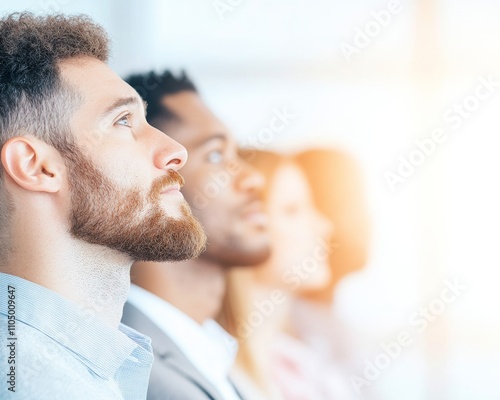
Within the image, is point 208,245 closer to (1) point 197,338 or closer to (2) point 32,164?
(1) point 197,338

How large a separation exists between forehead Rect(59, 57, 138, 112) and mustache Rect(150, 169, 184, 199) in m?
0.19

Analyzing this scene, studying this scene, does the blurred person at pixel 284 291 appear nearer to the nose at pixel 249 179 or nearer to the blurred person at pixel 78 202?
the nose at pixel 249 179

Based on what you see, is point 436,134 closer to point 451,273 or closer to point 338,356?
point 451,273

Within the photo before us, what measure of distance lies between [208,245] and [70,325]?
71 cm

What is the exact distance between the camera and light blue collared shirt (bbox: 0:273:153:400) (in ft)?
3.85

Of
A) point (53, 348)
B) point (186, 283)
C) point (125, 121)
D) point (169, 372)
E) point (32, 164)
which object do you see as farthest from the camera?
point (186, 283)

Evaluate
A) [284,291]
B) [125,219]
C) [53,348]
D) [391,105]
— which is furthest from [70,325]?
[391,105]

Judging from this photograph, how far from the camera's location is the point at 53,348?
3.98 ft

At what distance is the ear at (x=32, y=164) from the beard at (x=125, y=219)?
0.03m

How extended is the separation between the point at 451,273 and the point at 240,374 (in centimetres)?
70

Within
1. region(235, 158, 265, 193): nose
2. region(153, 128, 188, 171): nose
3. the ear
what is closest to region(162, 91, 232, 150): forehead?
region(235, 158, 265, 193): nose

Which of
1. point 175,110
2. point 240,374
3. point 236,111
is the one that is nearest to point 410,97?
point 236,111

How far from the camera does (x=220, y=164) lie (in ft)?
6.36

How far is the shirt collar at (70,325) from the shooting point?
1239 mm
